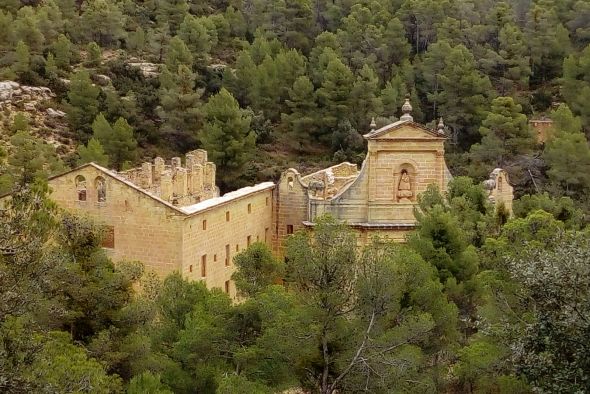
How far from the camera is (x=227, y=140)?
168 feet

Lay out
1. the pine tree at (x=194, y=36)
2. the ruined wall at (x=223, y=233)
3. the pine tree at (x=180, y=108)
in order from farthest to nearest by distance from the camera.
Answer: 1. the pine tree at (x=194, y=36)
2. the pine tree at (x=180, y=108)
3. the ruined wall at (x=223, y=233)

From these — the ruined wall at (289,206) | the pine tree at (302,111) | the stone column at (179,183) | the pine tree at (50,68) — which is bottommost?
the ruined wall at (289,206)

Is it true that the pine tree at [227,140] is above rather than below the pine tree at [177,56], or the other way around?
below

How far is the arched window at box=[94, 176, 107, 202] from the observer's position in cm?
2728

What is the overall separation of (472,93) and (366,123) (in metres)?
6.97

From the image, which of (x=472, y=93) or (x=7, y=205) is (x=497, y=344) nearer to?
(x=7, y=205)

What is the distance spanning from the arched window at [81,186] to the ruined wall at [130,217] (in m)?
0.03

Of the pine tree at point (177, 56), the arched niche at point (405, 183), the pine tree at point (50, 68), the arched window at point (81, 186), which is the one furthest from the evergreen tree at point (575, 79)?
the arched window at point (81, 186)

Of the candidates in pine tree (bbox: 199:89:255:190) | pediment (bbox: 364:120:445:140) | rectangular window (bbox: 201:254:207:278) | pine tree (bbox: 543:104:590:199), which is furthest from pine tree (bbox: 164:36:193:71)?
rectangular window (bbox: 201:254:207:278)

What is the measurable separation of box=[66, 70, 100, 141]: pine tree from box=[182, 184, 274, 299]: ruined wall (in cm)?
2640

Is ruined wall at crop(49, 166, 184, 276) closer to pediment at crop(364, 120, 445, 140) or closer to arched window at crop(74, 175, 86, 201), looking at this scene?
arched window at crop(74, 175, 86, 201)

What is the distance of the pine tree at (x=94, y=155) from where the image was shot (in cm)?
4559

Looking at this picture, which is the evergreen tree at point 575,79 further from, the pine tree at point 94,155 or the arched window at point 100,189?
the arched window at point 100,189

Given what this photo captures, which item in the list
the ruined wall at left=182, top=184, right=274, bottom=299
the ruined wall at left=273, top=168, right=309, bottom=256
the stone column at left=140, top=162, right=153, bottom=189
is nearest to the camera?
the ruined wall at left=182, top=184, right=274, bottom=299
